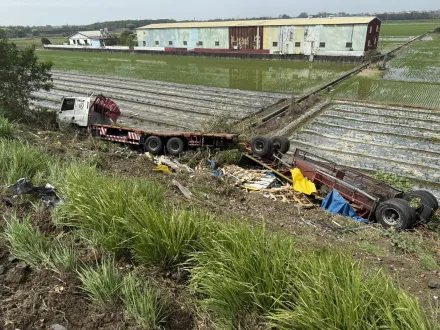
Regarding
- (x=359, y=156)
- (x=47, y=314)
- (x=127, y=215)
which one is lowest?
(x=359, y=156)

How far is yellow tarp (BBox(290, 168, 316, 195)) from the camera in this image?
10.2m

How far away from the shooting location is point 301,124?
61.7 feet

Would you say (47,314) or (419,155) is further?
(419,155)

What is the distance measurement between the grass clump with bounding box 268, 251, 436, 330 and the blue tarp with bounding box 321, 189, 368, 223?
6.36 m

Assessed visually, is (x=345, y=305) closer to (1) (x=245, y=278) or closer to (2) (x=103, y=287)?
(1) (x=245, y=278)

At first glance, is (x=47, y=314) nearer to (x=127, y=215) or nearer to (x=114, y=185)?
(x=127, y=215)

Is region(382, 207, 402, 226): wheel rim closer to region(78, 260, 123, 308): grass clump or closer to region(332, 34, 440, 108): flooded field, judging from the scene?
region(78, 260, 123, 308): grass clump

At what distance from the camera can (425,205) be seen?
901 cm

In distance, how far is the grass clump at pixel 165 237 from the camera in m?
3.93

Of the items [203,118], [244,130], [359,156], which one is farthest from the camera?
[203,118]

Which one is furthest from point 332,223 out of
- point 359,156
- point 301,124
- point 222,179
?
point 301,124

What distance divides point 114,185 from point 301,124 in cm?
1544

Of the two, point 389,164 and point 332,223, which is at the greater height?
point 332,223

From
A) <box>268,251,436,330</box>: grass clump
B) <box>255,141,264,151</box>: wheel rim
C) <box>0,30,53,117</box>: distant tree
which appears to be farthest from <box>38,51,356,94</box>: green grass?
<box>268,251,436,330</box>: grass clump
